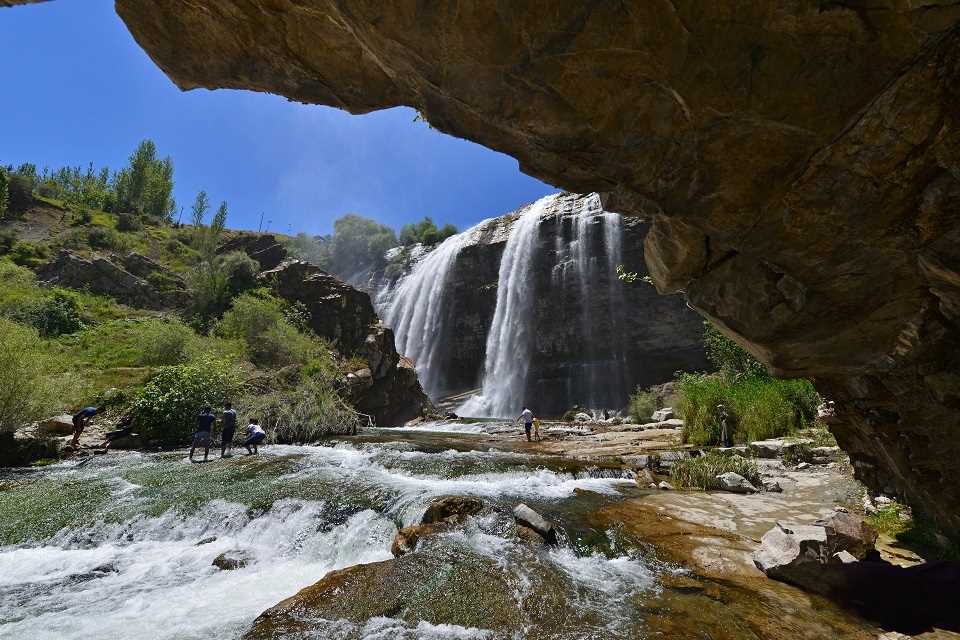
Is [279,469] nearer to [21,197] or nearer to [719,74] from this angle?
[719,74]

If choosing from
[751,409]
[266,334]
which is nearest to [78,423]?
[266,334]

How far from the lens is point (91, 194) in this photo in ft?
178

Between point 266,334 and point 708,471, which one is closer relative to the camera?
point 708,471

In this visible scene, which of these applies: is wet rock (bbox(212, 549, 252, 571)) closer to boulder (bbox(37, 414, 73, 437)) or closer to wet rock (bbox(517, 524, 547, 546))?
wet rock (bbox(517, 524, 547, 546))

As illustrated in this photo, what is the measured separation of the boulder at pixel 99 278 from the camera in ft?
109

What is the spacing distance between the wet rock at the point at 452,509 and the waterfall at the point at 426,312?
3226 centimetres

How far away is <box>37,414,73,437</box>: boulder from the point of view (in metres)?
12.2

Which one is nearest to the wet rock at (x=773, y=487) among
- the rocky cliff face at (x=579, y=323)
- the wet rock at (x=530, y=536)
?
the wet rock at (x=530, y=536)

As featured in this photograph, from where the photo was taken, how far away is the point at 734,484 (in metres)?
8.15

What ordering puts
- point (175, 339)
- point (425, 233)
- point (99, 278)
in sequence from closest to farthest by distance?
point (175, 339), point (99, 278), point (425, 233)

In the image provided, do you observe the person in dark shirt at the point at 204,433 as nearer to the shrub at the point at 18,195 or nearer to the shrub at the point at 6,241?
the shrub at the point at 6,241

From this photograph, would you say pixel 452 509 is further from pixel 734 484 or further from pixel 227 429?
pixel 227 429

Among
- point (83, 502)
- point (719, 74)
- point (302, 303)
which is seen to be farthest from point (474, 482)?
point (302, 303)

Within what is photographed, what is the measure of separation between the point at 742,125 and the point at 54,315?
35264 millimetres
